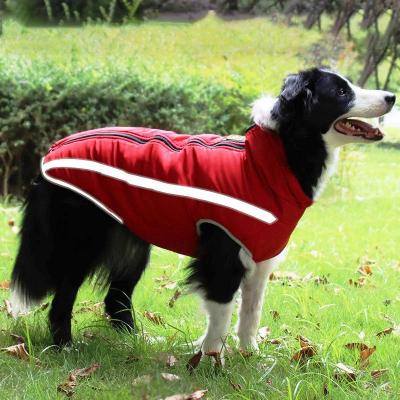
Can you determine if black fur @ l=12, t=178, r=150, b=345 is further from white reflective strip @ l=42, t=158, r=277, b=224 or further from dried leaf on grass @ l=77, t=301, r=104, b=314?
dried leaf on grass @ l=77, t=301, r=104, b=314

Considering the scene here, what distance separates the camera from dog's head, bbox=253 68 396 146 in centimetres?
260

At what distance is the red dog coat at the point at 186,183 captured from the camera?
2.59 meters

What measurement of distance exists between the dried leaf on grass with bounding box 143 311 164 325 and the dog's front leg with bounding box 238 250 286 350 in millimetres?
548

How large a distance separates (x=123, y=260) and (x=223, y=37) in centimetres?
707

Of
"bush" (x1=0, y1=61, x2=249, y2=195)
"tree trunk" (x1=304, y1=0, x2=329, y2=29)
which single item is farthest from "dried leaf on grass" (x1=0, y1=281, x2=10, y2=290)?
"tree trunk" (x1=304, y1=0, x2=329, y2=29)

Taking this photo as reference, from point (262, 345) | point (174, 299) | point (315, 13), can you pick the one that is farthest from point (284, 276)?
point (315, 13)

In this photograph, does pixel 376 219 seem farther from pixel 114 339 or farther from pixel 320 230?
pixel 114 339

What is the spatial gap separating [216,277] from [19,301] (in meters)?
1.04

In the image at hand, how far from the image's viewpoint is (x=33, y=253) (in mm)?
2975

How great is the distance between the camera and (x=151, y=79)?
7109 mm

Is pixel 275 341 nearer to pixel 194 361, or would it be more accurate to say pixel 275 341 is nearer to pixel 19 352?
pixel 194 361

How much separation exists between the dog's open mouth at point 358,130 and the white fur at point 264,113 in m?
0.28

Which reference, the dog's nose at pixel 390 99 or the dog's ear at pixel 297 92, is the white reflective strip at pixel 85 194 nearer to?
the dog's ear at pixel 297 92

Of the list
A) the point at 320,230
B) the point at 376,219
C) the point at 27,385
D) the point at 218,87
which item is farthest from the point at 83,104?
the point at 27,385
